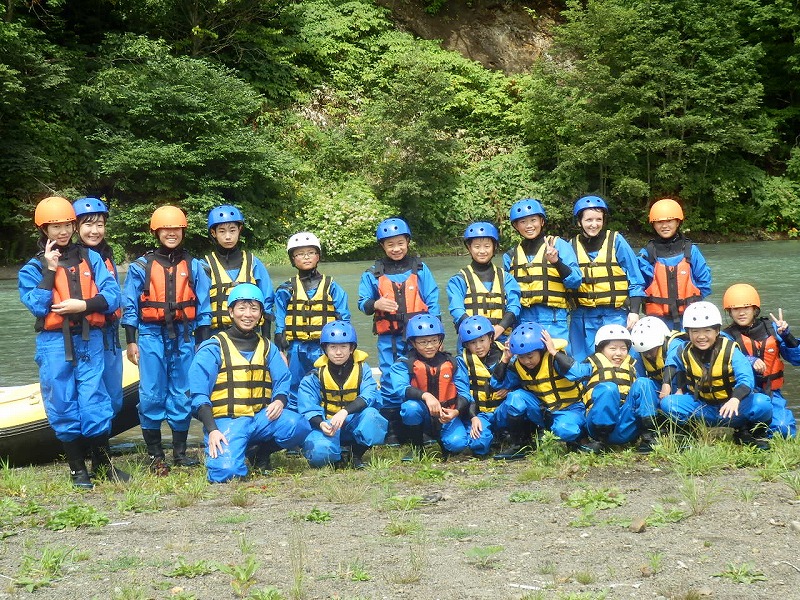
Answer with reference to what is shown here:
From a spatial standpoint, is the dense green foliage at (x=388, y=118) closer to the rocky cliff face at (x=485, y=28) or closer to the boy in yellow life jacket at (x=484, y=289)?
the rocky cliff face at (x=485, y=28)

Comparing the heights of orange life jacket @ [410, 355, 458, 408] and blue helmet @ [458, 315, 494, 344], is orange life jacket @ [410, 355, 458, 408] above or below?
below

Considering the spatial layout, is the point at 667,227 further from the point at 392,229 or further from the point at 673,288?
the point at 392,229

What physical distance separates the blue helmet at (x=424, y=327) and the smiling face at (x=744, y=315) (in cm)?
192

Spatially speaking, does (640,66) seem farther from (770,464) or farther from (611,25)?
(770,464)

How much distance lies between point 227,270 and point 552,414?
2.45m

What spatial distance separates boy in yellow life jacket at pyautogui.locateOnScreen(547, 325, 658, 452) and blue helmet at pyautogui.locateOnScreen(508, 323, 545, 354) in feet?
0.30

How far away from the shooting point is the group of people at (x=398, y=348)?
504 cm

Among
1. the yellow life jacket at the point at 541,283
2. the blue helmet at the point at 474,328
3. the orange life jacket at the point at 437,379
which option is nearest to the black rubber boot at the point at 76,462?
the orange life jacket at the point at 437,379

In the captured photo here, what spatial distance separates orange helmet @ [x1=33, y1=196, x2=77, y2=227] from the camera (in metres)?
5.06

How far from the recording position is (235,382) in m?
5.17

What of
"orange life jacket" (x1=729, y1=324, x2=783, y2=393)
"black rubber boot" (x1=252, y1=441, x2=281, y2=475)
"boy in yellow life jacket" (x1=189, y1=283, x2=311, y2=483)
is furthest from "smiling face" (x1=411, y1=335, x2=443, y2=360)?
"orange life jacket" (x1=729, y1=324, x2=783, y2=393)

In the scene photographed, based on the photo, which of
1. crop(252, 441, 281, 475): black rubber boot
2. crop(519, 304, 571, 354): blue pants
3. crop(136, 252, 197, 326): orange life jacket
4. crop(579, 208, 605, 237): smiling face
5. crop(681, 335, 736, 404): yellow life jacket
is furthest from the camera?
crop(519, 304, 571, 354): blue pants

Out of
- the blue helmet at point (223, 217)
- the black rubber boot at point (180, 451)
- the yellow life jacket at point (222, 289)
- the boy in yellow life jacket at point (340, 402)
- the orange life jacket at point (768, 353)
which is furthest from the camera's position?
the yellow life jacket at point (222, 289)

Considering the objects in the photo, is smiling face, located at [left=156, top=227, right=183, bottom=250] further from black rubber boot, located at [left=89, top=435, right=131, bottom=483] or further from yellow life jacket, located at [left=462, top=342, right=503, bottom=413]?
yellow life jacket, located at [left=462, top=342, right=503, bottom=413]
